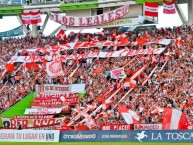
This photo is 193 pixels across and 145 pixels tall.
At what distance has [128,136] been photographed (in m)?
37.3

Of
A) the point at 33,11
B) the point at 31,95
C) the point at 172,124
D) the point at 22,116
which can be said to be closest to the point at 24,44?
the point at 33,11

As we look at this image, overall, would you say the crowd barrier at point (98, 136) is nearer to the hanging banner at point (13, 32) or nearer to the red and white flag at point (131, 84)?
the red and white flag at point (131, 84)

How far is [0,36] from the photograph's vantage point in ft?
230

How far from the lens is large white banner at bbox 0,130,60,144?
40.1 meters

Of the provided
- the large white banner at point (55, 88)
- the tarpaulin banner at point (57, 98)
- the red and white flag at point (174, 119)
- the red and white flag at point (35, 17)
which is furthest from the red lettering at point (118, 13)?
the red and white flag at point (174, 119)

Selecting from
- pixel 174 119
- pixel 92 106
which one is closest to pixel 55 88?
pixel 92 106

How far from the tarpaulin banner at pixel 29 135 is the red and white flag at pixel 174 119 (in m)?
7.58

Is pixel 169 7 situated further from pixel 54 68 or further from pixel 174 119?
pixel 174 119

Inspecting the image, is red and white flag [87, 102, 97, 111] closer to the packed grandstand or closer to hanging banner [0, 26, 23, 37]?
the packed grandstand

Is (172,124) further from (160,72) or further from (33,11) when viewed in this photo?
(33,11)

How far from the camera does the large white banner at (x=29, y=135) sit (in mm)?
40125

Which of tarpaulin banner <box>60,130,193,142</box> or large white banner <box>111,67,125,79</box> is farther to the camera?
large white banner <box>111,67,125,79</box>

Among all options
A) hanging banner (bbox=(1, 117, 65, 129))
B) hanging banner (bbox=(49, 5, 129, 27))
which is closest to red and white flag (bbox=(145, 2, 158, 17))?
hanging banner (bbox=(49, 5, 129, 27))

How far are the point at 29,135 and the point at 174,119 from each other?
10310 millimetres
